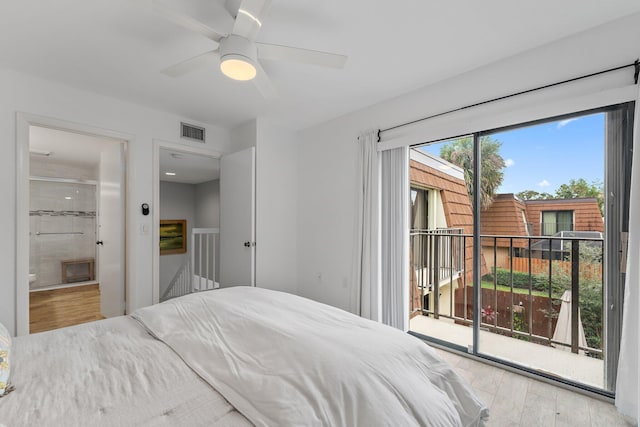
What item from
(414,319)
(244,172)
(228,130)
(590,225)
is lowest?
(414,319)

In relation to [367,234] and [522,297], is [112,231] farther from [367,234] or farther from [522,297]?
[522,297]

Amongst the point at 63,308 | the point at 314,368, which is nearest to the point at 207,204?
the point at 63,308

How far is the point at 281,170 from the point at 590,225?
10.1 feet

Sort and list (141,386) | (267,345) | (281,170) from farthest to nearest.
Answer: (281,170)
(267,345)
(141,386)

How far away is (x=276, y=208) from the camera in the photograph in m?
3.66

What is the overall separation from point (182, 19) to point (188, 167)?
4.31 meters

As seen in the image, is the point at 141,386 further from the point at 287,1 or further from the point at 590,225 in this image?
the point at 590,225

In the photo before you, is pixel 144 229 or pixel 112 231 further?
pixel 112 231

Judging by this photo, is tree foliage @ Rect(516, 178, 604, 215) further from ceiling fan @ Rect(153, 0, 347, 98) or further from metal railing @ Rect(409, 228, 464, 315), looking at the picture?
ceiling fan @ Rect(153, 0, 347, 98)

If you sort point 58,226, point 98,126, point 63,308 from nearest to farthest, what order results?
point 98,126
point 63,308
point 58,226

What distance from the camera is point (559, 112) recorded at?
1.96 meters

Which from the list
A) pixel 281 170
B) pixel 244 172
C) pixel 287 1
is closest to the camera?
pixel 287 1

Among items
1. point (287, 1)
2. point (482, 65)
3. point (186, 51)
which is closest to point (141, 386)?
point (287, 1)

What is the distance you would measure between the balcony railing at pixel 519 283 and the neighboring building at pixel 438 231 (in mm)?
12
